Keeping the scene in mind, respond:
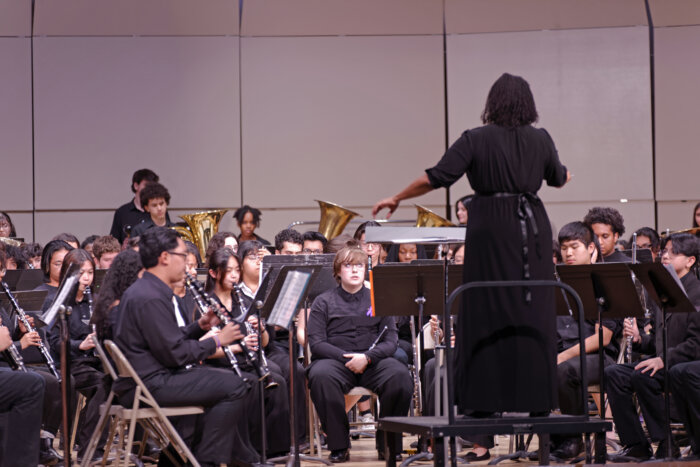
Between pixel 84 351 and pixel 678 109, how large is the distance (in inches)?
259

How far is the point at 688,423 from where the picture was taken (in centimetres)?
511

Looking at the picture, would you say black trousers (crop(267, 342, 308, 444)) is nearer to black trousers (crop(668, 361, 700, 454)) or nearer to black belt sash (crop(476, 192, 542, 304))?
black trousers (crop(668, 361, 700, 454))

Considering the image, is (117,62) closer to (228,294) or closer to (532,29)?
(532,29)

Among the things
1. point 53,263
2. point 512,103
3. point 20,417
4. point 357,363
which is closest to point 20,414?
point 20,417

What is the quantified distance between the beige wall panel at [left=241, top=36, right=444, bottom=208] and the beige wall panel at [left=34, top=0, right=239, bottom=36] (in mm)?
385

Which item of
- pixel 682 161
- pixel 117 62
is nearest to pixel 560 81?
pixel 682 161

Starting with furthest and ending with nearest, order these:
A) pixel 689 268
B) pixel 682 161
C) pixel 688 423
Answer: pixel 682 161, pixel 689 268, pixel 688 423

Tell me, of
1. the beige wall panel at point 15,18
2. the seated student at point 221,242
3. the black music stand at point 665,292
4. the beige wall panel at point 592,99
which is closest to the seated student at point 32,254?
the seated student at point 221,242

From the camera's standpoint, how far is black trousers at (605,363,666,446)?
5301 mm

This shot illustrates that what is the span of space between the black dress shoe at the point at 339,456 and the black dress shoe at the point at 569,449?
1187 mm

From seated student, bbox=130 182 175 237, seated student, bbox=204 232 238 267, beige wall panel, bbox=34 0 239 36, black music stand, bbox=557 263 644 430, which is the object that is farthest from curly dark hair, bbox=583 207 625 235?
beige wall panel, bbox=34 0 239 36

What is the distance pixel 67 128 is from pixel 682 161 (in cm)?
625

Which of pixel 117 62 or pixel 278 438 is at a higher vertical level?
pixel 117 62

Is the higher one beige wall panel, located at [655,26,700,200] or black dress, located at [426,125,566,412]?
beige wall panel, located at [655,26,700,200]
